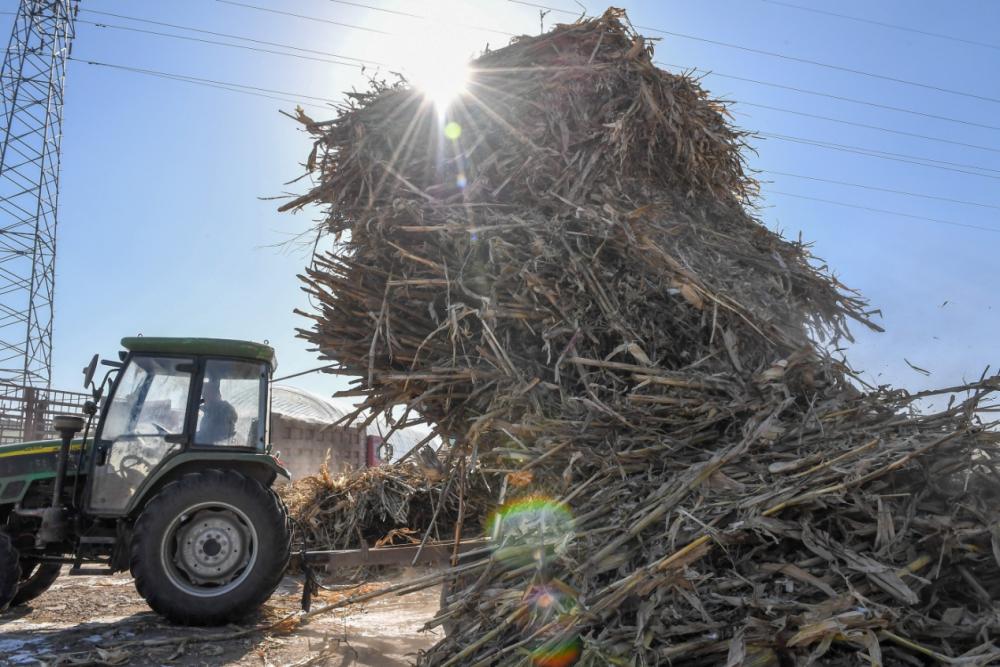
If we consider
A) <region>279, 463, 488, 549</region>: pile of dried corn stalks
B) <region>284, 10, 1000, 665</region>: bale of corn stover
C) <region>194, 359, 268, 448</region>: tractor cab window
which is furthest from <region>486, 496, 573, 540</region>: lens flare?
<region>279, 463, 488, 549</region>: pile of dried corn stalks

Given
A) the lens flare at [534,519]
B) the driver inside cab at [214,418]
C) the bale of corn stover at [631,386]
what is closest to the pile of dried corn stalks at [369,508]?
the driver inside cab at [214,418]

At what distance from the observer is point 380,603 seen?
20.8ft

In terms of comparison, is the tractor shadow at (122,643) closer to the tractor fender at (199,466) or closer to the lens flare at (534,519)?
the tractor fender at (199,466)

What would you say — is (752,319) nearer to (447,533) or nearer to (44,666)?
(44,666)

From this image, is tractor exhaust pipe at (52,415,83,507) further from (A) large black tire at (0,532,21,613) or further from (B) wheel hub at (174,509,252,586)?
(B) wheel hub at (174,509,252,586)

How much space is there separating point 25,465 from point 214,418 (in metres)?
1.64

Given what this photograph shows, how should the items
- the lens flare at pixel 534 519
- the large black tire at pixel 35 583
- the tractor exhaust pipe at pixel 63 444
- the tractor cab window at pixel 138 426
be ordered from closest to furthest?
the lens flare at pixel 534 519 → the tractor exhaust pipe at pixel 63 444 → the tractor cab window at pixel 138 426 → the large black tire at pixel 35 583

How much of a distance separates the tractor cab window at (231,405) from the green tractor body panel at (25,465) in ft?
3.55

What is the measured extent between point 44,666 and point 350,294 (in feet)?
8.78

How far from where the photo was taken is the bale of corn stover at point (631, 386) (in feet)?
7.00

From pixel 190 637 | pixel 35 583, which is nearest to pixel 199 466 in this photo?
pixel 190 637

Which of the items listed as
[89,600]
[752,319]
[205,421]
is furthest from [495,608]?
[89,600]

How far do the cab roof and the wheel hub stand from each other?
1273mm

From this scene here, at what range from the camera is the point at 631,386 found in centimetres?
299
